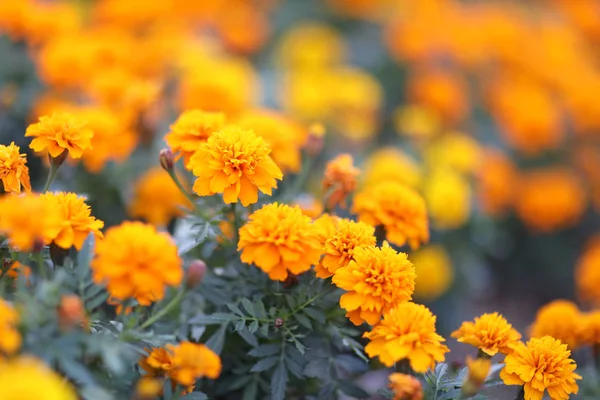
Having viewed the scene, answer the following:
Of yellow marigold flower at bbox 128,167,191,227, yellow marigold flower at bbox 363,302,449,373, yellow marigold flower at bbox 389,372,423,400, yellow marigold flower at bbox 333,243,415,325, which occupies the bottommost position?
yellow marigold flower at bbox 128,167,191,227

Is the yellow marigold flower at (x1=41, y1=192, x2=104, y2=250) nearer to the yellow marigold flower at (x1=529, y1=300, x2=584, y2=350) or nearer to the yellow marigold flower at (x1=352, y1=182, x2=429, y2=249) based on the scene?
the yellow marigold flower at (x1=352, y1=182, x2=429, y2=249)

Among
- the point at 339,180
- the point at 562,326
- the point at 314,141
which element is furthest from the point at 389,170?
the point at 562,326

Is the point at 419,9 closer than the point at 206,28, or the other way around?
the point at 206,28

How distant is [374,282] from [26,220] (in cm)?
67

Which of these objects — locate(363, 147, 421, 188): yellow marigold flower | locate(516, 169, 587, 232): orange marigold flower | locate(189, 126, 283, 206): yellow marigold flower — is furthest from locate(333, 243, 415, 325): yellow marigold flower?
locate(516, 169, 587, 232): orange marigold flower

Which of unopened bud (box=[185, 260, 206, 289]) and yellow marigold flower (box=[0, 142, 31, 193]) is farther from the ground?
yellow marigold flower (box=[0, 142, 31, 193])

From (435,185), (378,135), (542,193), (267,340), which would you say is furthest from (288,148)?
(542,193)

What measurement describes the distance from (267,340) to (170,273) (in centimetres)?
47

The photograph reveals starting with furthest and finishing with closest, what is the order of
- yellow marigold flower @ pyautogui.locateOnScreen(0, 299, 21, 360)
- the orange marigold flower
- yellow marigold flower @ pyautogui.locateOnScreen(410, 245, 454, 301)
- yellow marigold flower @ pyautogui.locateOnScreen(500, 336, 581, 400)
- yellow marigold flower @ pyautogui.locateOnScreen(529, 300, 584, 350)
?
the orange marigold flower, yellow marigold flower @ pyautogui.locateOnScreen(410, 245, 454, 301), yellow marigold flower @ pyautogui.locateOnScreen(529, 300, 584, 350), yellow marigold flower @ pyautogui.locateOnScreen(500, 336, 581, 400), yellow marigold flower @ pyautogui.locateOnScreen(0, 299, 21, 360)

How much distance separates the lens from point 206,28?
151 inches

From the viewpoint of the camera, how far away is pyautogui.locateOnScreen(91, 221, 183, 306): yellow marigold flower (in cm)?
115

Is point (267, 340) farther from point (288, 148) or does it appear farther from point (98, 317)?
point (288, 148)

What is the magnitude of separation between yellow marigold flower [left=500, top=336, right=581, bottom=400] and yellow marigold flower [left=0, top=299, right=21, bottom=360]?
0.98 m

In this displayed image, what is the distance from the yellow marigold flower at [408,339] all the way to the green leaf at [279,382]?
0.22 meters
